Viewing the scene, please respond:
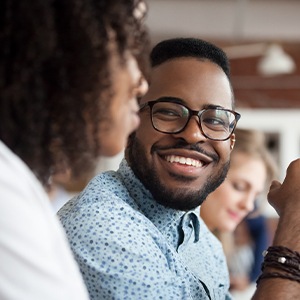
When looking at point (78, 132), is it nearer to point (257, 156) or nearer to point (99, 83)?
point (99, 83)

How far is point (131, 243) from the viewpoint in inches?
45.6

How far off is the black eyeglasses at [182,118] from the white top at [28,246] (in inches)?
22.4

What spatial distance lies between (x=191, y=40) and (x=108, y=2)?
56 centimetres

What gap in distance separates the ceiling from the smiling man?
6.91 m

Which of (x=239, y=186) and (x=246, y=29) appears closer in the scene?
(x=239, y=186)

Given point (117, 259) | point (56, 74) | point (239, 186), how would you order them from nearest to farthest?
point (56, 74) → point (117, 259) → point (239, 186)

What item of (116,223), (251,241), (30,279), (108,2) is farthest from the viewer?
(251,241)

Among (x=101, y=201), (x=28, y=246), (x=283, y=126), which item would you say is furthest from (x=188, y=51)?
(x=283, y=126)

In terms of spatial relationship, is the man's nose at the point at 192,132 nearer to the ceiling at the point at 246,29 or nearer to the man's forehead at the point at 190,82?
the man's forehead at the point at 190,82

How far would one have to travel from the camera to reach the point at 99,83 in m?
0.83

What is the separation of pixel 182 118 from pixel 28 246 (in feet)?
2.06

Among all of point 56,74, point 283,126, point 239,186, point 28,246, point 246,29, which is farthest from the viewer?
point 246,29

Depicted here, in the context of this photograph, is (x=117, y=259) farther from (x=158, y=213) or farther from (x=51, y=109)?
(x=51, y=109)

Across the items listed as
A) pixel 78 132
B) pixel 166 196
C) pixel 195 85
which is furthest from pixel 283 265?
pixel 78 132
